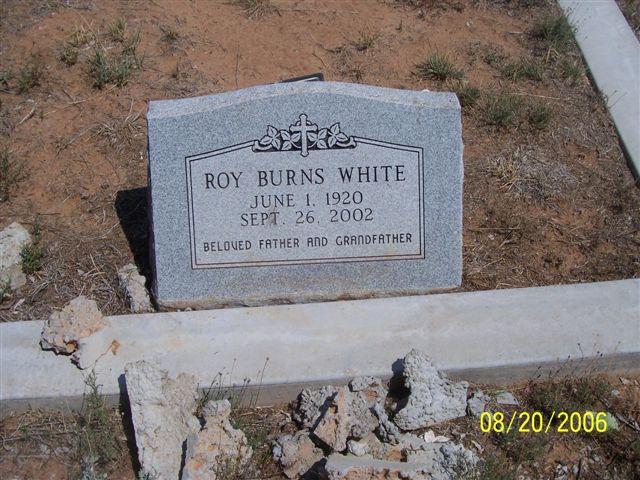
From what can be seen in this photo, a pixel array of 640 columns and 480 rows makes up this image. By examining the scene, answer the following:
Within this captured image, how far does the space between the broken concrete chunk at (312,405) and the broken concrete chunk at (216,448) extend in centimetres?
30

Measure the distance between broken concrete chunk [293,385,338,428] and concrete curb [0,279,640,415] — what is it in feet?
0.32

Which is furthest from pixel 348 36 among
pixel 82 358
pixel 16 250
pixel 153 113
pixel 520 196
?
pixel 82 358

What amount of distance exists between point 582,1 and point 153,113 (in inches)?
173

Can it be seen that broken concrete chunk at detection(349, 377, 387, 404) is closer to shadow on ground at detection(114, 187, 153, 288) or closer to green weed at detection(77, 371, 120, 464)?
green weed at detection(77, 371, 120, 464)

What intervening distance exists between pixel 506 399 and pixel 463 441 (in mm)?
339

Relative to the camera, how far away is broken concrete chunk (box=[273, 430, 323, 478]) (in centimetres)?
331

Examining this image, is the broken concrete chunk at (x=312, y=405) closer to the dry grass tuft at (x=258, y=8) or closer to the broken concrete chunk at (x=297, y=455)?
the broken concrete chunk at (x=297, y=455)

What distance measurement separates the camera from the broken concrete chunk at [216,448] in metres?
3.19

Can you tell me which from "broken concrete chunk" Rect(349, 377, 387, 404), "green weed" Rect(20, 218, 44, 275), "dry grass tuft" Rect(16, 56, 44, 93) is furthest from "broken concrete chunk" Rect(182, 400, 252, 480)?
"dry grass tuft" Rect(16, 56, 44, 93)

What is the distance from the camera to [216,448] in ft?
10.8

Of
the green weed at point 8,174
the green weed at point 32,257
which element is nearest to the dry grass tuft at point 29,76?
the green weed at point 8,174

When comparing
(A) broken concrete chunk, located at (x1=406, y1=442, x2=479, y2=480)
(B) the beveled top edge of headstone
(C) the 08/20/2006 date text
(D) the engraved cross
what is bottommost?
(A) broken concrete chunk, located at (x1=406, y1=442, x2=479, y2=480)

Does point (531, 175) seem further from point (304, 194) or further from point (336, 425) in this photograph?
point (336, 425)

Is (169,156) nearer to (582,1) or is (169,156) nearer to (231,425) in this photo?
(231,425)
